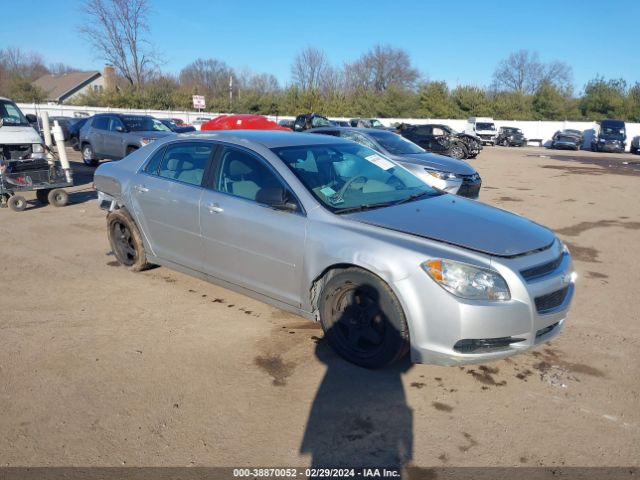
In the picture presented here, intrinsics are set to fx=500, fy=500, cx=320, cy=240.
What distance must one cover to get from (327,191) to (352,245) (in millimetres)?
696

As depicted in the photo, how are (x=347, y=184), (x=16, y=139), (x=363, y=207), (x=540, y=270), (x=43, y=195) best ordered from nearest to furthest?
(x=540, y=270), (x=363, y=207), (x=347, y=184), (x=16, y=139), (x=43, y=195)

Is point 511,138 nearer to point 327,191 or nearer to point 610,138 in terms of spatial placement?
point 610,138

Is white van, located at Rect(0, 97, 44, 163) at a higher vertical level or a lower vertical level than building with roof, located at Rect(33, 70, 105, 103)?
lower

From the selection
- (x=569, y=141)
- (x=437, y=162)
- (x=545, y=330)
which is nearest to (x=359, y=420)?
(x=545, y=330)

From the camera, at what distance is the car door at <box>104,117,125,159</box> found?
14211 millimetres

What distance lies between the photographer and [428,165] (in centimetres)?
955

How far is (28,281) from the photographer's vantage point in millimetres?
5406

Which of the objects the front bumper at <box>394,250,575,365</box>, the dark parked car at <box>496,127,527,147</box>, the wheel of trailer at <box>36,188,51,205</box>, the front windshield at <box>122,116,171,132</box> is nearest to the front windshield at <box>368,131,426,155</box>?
the wheel of trailer at <box>36,188,51,205</box>

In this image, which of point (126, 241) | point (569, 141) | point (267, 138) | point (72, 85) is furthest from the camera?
point (72, 85)

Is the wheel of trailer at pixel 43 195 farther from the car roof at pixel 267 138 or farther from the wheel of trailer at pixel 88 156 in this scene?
the car roof at pixel 267 138

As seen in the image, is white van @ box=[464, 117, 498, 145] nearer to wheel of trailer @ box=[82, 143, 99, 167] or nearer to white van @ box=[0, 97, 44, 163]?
wheel of trailer @ box=[82, 143, 99, 167]

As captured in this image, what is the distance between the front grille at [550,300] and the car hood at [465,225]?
322mm

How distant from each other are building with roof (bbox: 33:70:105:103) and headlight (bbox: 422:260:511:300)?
69.3m

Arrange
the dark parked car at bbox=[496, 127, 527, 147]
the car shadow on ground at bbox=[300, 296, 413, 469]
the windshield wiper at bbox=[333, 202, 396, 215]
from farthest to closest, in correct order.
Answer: the dark parked car at bbox=[496, 127, 527, 147]
the windshield wiper at bbox=[333, 202, 396, 215]
the car shadow on ground at bbox=[300, 296, 413, 469]
